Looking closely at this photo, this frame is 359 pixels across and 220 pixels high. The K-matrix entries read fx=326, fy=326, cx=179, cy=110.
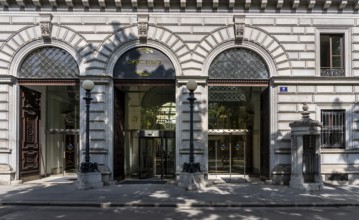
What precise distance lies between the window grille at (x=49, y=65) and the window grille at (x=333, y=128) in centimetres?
1201

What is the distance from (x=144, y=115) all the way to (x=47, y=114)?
5.49 m

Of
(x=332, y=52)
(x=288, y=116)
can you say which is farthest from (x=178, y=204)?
(x=332, y=52)

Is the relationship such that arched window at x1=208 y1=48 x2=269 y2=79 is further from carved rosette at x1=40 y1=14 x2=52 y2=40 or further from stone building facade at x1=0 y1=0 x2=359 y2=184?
carved rosette at x1=40 y1=14 x2=52 y2=40

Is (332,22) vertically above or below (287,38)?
above

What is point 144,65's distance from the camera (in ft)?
50.9

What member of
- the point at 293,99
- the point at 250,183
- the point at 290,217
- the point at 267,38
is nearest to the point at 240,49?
the point at 267,38

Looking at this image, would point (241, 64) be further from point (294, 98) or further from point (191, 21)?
point (191, 21)

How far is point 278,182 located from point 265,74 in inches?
201

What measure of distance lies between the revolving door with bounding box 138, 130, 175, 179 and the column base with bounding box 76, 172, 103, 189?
132 inches

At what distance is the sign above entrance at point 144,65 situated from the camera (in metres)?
15.5

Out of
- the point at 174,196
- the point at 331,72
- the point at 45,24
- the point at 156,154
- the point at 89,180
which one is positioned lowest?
the point at 174,196

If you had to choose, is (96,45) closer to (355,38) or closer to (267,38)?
(267,38)

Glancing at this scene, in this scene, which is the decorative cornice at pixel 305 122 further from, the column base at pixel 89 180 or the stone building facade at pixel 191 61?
the column base at pixel 89 180

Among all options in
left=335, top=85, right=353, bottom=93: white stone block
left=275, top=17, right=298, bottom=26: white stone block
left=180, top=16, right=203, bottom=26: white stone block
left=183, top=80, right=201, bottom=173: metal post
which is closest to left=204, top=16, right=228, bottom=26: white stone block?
left=180, top=16, right=203, bottom=26: white stone block
